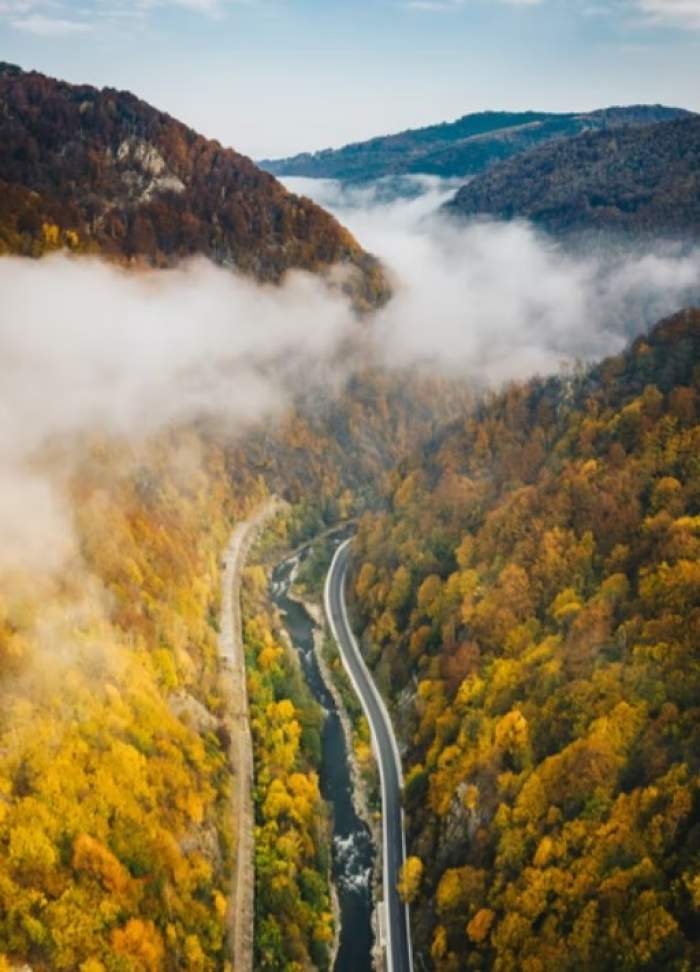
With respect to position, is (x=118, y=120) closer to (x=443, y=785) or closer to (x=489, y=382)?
(x=489, y=382)

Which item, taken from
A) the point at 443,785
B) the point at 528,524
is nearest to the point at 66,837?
the point at 443,785

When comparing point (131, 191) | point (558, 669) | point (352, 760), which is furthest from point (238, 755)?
point (131, 191)

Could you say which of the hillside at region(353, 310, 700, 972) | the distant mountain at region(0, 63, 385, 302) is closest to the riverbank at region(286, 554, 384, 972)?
the hillside at region(353, 310, 700, 972)

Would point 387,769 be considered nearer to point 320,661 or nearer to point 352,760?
point 352,760

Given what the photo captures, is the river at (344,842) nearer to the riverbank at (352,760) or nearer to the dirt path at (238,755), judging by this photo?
the riverbank at (352,760)

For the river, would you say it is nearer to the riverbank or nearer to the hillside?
the riverbank
